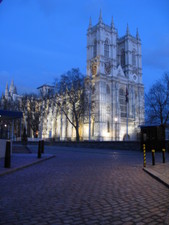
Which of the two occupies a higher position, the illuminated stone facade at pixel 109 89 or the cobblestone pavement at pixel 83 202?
the illuminated stone facade at pixel 109 89

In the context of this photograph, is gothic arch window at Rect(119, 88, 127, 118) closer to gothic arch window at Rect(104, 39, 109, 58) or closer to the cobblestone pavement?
gothic arch window at Rect(104, 39, 109, 58)

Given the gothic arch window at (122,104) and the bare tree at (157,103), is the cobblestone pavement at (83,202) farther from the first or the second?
the gothic arch window at (122,104)

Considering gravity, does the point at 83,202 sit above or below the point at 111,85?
below

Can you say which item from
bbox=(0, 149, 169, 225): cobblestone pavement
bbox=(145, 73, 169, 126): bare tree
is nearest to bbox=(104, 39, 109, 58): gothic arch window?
bbox=(145, 73, 169, 126): bare tree

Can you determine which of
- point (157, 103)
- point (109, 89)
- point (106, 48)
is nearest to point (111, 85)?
point (109, 89)

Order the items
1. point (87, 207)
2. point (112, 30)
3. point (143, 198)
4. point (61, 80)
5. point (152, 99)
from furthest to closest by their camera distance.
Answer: point (112, 30)
point (61, 80)
point (152, 99)
point (143, 198)
point (87, 207)

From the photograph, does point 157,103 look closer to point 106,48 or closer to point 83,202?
point 83,202

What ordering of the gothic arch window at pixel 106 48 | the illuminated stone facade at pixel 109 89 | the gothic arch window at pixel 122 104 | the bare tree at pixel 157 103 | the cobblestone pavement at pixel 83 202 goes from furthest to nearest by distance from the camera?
1. the gothic arch window at pixel 122 104
2. the gothic arch window at pixel 106 48
3. the illuminated stone facade at pixel 109 89
4. the bare tree at pixel 157 103
5. the cobblestone pavement at pixel 83 202

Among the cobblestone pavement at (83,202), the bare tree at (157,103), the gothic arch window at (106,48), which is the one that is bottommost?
the cobblestone pavement at (83,202)

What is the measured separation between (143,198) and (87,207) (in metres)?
1.42

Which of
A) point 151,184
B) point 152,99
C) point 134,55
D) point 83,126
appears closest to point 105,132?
point 83,126

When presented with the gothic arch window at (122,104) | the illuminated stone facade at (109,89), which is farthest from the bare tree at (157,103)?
the gothic arch window at (122,104)

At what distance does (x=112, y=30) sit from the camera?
6719 centimetres

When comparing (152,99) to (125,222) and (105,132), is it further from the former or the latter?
(125,222)
